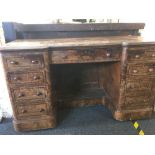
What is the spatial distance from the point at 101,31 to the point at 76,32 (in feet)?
0.98

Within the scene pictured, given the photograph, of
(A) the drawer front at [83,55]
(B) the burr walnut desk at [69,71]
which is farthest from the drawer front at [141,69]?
(A) the drawer front at [83,55]

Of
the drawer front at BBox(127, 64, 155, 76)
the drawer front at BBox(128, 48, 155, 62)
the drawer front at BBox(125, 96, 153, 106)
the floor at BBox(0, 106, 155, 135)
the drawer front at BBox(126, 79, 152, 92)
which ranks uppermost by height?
the drawer front at BBox(128, 48, 155, 62)

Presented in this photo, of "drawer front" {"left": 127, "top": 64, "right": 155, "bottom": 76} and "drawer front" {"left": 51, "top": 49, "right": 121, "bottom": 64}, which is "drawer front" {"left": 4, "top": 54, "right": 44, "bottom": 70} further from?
"drawer front" {"left": 127, "top": 64, "right": 155, "bottom": 76}

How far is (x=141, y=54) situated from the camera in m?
1.46

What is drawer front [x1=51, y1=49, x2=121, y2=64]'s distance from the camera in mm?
1377

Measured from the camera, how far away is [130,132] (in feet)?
5.19

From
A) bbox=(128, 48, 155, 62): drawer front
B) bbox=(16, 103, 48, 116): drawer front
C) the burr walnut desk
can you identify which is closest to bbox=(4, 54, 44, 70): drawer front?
the burr walnut desk

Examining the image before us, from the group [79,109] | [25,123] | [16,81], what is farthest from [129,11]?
[25,123]

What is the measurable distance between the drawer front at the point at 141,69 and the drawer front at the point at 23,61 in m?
0.85

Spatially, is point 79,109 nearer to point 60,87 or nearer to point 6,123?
point 60,87

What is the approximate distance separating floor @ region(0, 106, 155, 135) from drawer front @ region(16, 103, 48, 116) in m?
0.22

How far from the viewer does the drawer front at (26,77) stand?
135cm

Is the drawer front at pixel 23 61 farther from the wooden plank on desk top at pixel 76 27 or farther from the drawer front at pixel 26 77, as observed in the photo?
the wooden plank on desk top at pixel 76 27

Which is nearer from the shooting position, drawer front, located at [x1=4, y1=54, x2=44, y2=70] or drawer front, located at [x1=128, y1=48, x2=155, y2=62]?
drawer front, located at [x1=4, y1=54, x2=44, y2=70]
